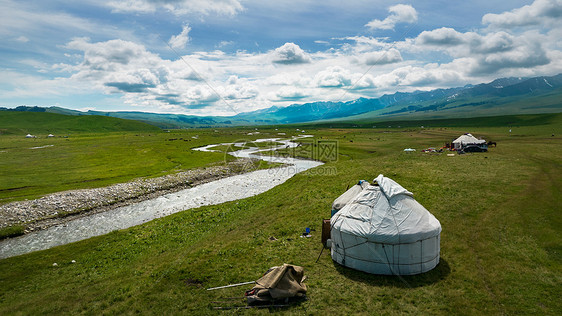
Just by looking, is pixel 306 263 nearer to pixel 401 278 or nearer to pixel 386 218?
pixel 401 278

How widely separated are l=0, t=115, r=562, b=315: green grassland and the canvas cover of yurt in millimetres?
720

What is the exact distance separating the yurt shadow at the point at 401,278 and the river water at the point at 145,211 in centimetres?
2722

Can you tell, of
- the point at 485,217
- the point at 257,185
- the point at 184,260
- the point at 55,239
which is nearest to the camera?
the point at 184,260

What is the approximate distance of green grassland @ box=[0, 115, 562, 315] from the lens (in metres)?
14.4

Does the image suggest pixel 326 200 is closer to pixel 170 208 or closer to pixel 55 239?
pixel 170 208

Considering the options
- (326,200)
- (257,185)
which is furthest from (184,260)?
(257,185)

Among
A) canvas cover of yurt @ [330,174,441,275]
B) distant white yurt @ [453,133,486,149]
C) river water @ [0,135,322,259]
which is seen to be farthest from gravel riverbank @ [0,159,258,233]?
distant white yurt @ [453,133,486,149]

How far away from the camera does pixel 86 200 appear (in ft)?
132

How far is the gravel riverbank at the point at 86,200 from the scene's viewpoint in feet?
109

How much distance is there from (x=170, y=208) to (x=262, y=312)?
1156 inches

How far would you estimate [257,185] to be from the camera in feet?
166

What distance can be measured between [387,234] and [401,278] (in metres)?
2.80

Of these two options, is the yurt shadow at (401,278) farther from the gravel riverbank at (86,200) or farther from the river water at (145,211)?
the gravel riverbank at (86,200)

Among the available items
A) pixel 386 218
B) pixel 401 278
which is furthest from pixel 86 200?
pixel 401 278
